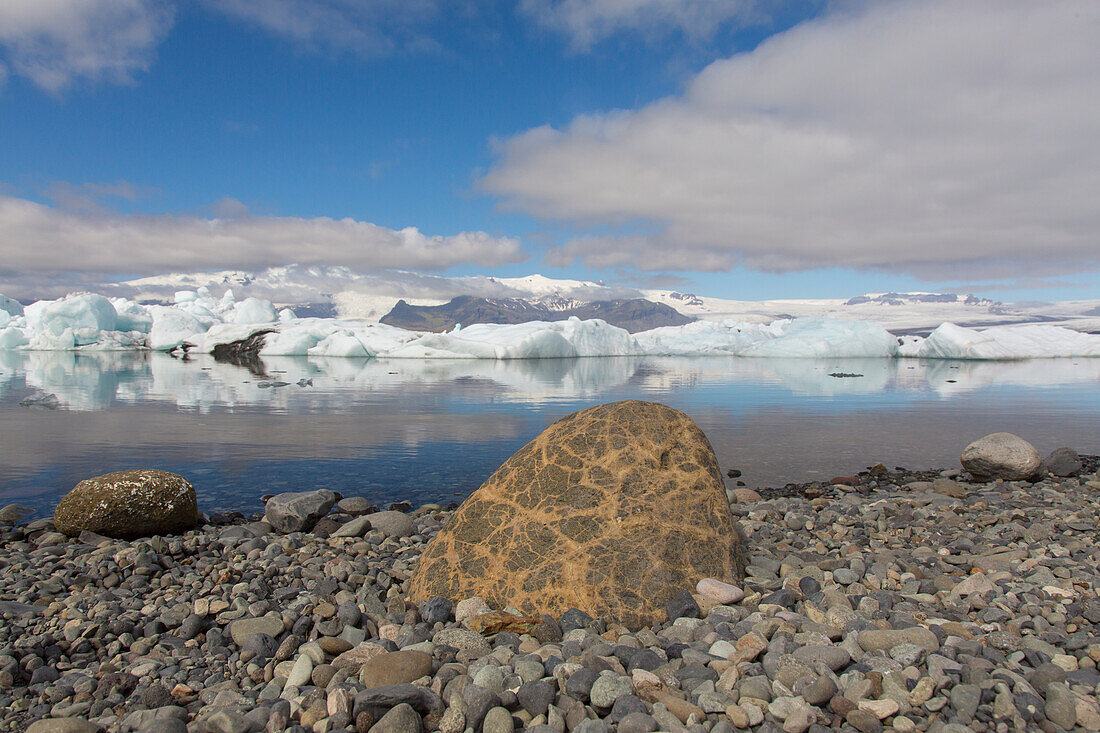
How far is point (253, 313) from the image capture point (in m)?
91.9

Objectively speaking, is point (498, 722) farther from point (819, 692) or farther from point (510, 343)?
point (510, 343)

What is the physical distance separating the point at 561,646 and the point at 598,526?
3.47 ft

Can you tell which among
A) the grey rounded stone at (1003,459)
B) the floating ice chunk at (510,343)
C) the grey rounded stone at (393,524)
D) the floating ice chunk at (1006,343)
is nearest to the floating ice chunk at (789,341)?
the floating ice chunk at (1006,343)

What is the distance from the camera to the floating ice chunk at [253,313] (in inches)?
3585

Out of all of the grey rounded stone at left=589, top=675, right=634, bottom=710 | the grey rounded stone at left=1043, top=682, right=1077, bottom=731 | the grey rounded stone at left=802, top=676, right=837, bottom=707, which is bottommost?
the grey rounded stone at left=589, top=675, right=634, bottom=710

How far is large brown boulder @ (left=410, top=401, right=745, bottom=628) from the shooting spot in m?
4.77

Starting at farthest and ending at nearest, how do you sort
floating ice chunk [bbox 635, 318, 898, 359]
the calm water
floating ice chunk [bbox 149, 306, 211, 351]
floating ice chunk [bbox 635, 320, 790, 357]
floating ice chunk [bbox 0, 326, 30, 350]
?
1. floating ice chunk [bbox 635, 320, 790, 357]
2. floating ice chunk [bbox 635, 318, 898, 359]
3. floating ice chunk [bbox 0, 326, 30, 350]
4. floating ice chunk [bbox 149, 306, 211, 351]
5. the calm water

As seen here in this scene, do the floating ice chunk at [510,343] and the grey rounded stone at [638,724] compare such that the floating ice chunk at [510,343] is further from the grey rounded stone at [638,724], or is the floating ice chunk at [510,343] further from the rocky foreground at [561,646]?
the grey rounded stone at [638,724]

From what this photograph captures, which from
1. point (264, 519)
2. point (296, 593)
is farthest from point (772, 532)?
point (264, 519)

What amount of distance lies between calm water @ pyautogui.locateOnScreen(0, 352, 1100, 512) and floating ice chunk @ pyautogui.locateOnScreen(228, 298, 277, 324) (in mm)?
59840

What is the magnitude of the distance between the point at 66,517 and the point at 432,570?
566 centimetres

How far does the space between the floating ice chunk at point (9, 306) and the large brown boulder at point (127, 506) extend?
109 meters

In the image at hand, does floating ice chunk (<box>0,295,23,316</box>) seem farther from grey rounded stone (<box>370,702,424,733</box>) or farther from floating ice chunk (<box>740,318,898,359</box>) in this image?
grey rounded stone (<box>370,702,424,733</box>)

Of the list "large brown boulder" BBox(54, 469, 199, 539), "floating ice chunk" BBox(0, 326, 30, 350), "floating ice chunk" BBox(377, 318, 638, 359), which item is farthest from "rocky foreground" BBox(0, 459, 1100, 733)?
"floating ice chunk" BBox(0, 326, 30, 350)
